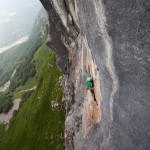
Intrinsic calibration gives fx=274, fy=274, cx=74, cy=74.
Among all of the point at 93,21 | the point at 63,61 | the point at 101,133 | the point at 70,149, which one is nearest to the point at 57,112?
the point at 63,61

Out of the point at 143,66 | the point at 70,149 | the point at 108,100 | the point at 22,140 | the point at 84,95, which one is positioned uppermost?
the point at 143,66

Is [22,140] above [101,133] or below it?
below

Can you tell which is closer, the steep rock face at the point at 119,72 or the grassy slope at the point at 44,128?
the steep rock face at the point at 119,72

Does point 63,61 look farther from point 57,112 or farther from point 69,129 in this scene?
point 57,112

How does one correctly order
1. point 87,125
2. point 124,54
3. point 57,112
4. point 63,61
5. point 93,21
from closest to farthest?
point 124,54 → point 93,21 → point 87,125 → point 63,61 → point 57,112

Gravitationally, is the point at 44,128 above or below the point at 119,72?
below

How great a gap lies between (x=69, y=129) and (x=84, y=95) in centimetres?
619

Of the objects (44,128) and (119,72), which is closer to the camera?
(119,72)

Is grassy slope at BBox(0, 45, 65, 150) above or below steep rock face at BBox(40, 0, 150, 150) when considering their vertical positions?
below

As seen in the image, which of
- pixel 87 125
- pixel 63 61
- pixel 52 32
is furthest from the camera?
pixel 63 61

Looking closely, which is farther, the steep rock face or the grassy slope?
the grassy slope

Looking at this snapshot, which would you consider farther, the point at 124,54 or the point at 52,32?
the point at 52,32

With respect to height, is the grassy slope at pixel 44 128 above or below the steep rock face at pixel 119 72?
below

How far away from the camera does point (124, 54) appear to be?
13906mm
